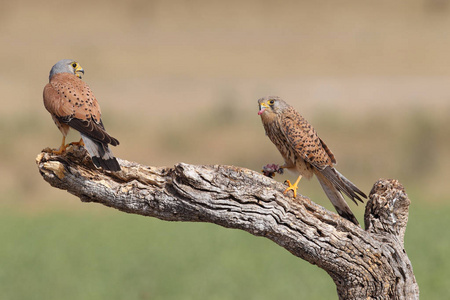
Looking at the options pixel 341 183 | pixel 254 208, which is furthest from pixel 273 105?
pixel 254 208

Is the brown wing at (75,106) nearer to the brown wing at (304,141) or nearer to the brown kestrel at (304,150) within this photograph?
the brown kestrel at (304,150)

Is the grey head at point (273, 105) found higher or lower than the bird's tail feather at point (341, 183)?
higher

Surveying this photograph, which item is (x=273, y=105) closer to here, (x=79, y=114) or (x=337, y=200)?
(x=337, y=200)

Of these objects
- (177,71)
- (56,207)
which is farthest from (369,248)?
(177,71)

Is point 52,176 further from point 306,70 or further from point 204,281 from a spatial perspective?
point 306,70

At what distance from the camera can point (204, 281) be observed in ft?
38.8

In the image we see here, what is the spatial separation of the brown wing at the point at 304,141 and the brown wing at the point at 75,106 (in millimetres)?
1524

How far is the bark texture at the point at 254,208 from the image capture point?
4598mm

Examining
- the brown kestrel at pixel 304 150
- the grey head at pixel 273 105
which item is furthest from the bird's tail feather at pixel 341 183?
the grey head at pixel 273 105

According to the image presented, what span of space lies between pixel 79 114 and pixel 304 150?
5.77 ft

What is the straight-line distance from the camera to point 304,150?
217 inches

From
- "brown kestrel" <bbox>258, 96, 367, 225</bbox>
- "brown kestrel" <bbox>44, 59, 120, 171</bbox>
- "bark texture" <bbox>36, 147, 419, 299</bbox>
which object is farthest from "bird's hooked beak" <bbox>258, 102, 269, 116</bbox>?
"brown kestrel" <bbox>44, 59, 120, 171</bbox>

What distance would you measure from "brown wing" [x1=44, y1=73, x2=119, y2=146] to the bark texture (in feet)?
0.64

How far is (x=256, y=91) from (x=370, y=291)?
2603 centimetres
